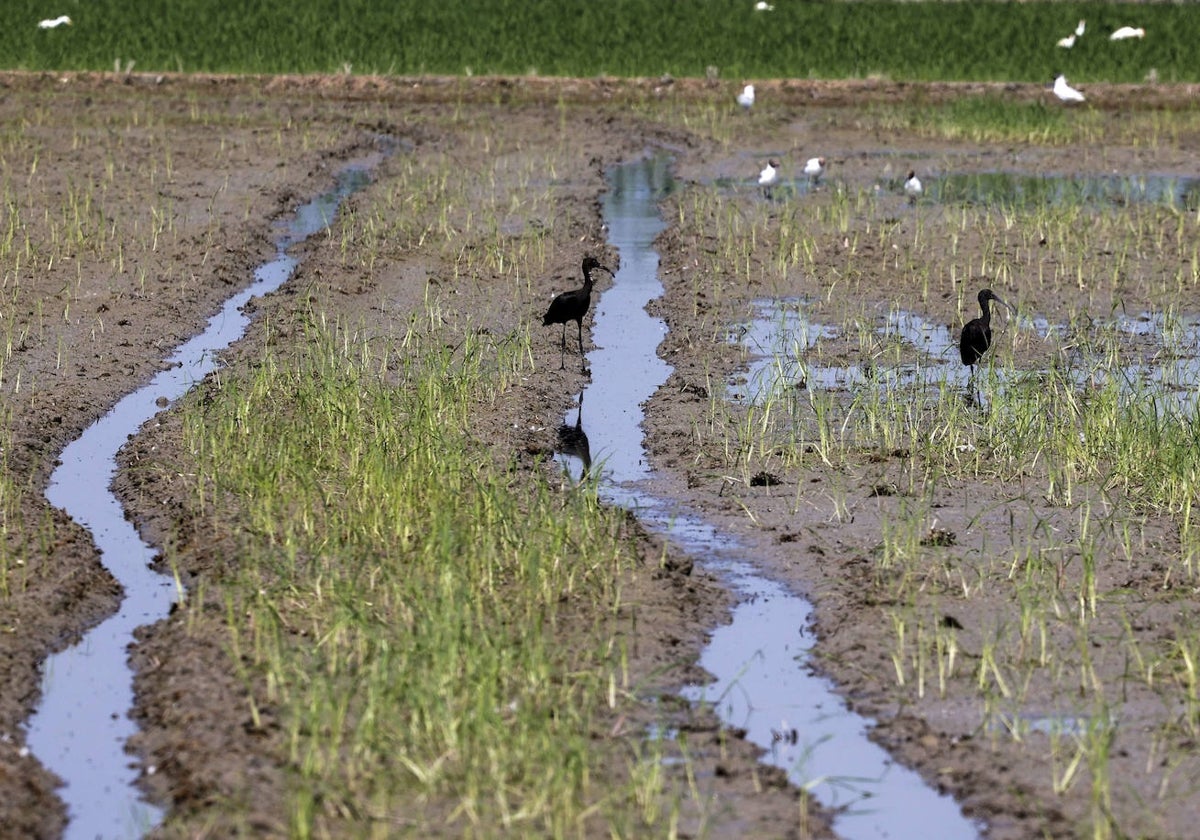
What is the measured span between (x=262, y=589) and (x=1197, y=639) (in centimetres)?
348

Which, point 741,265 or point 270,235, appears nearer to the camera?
point 741,265

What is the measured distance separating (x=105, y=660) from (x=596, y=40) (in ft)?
81.1

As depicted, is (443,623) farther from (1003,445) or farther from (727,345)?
(727,345)

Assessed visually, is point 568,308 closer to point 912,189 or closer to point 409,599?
point 409,599

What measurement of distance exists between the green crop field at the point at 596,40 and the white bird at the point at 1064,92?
2.06m

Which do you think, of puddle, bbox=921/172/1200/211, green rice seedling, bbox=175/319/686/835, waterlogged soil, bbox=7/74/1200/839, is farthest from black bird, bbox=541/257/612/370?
puddle, bbox=921/172/1200/211

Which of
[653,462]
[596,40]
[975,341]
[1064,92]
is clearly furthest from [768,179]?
[596,40]

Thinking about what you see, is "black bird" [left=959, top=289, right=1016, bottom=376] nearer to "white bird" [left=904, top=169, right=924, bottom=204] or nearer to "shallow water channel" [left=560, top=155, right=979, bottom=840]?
"shallow water channel" [left=560, top=155, right=979, bottom=840]

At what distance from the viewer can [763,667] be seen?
6863mm

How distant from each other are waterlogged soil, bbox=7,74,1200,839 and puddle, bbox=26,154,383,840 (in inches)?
3.5

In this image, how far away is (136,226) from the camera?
51.2 ft

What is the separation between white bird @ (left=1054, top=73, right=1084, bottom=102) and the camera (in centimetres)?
2559

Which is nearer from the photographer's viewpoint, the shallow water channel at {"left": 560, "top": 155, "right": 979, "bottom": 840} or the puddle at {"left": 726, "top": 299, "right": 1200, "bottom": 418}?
the shallow water channel at {"left": 560, "top": 155, "right": 979, "bottom": 840}

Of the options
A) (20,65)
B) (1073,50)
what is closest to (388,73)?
(20,65)
